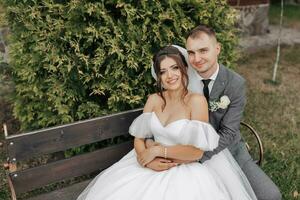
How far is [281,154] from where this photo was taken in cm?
544

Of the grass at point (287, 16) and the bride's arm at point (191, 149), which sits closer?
the bride's arm at point (191, 149)

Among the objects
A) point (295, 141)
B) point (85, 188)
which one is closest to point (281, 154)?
point (295, 141)

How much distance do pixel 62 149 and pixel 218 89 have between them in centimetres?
140

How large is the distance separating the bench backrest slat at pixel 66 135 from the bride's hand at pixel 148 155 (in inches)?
19.8

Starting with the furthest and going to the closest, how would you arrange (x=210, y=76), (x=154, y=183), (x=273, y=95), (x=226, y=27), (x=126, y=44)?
(x=273, y=95), (x=226, y=27), (x=126, y=44), (x=210, y=76), (x=154, y=183)

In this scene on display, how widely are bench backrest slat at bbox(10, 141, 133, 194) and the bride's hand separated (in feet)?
1.96

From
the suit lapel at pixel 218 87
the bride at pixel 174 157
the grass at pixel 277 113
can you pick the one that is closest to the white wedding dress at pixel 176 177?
the bride at pixel 174 157

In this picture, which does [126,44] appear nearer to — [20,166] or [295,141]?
[20,166]

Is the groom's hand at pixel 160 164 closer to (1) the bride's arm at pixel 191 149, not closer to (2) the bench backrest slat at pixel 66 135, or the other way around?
(1) the bride's arm at pixel 191 149

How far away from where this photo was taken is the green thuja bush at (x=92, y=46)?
14.2 feet

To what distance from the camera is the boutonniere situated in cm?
356

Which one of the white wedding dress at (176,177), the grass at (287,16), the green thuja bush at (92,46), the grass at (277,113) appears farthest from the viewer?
the grass at (287,16)

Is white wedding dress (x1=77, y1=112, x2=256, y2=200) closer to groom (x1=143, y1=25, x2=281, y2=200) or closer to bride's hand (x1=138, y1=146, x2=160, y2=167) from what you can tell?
bride's hand (x1=138, y1=146, x2=160, y2=167)

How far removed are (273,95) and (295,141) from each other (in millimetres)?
1795
